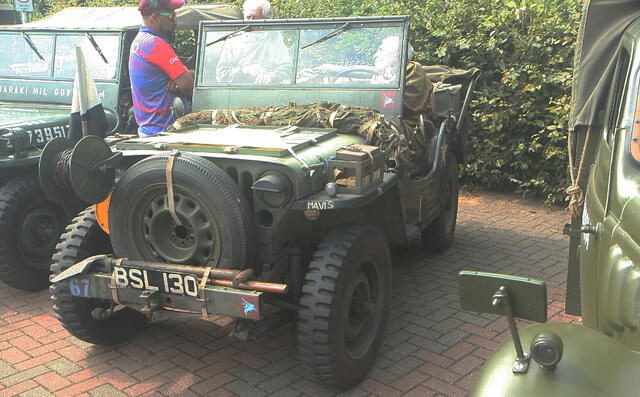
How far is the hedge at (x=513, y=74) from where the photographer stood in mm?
7008

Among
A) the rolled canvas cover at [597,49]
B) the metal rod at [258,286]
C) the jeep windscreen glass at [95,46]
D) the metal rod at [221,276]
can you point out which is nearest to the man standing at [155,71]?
the jeep windscreen glass at [95,46]

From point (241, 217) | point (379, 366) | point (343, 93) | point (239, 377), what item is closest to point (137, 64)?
point (343, 93)

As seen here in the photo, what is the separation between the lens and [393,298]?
471cm

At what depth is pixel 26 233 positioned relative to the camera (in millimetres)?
4781

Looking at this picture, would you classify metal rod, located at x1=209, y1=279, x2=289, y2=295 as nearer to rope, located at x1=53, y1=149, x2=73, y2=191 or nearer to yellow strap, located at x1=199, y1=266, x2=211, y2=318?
yellow strap, located at x1=199, y1=266, x2=211, y2=318

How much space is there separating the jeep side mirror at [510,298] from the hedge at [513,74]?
558cm

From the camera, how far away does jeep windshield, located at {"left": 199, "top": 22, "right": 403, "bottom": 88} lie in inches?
176

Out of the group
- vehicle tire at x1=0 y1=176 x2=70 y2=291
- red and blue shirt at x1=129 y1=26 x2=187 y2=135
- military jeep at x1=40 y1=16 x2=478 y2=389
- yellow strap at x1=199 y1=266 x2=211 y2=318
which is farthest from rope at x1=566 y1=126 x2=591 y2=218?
vehicle tire at x1=0 y1=176 x2=70 y2=291

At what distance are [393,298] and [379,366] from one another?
1080mm

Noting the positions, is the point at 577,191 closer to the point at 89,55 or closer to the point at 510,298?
the point at 510,298

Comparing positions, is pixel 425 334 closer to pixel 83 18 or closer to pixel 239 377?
pixel 239 377

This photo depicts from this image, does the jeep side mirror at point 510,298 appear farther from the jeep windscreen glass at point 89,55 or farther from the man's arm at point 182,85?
the jeep windscreen glass at point 89,55

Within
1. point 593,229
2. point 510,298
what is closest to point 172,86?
Answer: point 593,229

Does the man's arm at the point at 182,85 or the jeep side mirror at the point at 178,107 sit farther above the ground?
A: the man's arm at the point at 182,85
